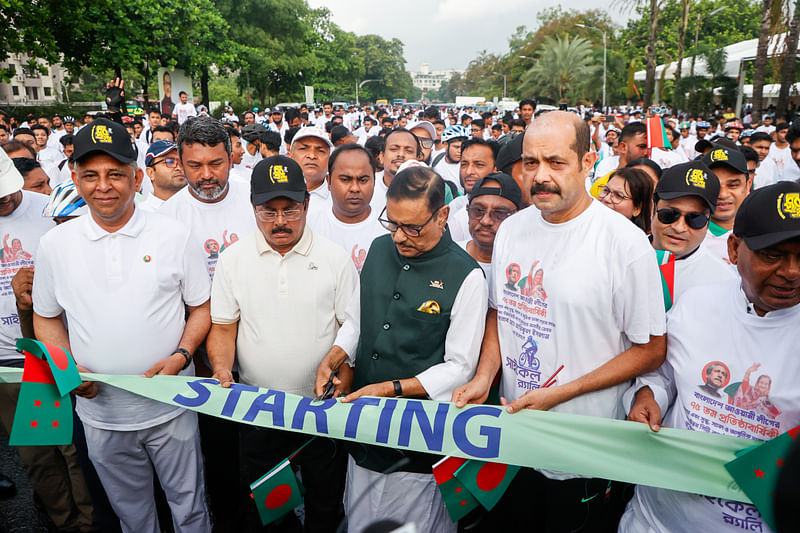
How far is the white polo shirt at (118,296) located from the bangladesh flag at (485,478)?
5.67 feet

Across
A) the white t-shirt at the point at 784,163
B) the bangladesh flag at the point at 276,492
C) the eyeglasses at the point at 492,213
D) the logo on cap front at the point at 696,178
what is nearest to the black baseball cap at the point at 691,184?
the logo on cap front at the point at 696,178

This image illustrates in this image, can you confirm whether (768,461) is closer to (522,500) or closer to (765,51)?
(522,500)

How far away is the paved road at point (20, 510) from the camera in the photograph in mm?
3783

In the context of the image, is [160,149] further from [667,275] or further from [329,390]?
[667,275]

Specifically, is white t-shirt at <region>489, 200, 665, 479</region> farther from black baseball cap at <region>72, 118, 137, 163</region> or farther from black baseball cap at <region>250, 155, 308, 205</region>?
black baseball cap at <region>72, 118, 137, 163</region>

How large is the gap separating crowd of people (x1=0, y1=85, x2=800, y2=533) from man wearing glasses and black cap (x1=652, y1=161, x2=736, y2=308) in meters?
0.01

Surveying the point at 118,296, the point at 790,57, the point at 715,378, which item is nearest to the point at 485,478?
the point at 715,378

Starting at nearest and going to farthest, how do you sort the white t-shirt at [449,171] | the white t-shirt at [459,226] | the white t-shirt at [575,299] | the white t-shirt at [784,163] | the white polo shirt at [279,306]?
the white t-shirt at [575,299] < the white polo shirt at [279,306] < the white t-shirt at [459,226] < the white t-shirt at [449,171] < the white t-shirt at [784,163]

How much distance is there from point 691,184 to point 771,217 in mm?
1197

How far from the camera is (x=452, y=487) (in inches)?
105

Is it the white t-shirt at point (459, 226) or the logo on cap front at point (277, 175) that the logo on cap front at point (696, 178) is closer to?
the white t-shirt at point (459, 226)

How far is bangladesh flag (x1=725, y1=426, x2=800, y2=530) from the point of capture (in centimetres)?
203

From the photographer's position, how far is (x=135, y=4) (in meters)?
21.5

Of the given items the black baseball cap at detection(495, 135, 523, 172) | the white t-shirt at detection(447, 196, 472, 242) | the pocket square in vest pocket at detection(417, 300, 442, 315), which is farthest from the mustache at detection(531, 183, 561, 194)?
the black baseball cap at detection(495, 135, 523, 172)
